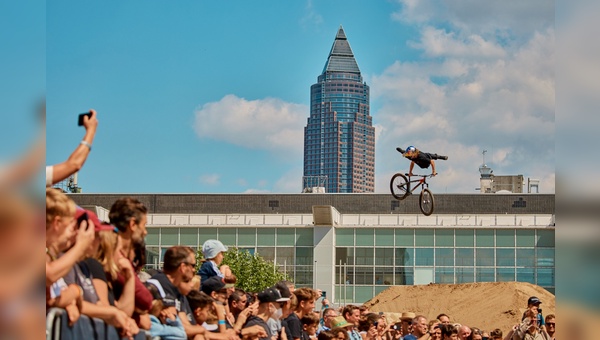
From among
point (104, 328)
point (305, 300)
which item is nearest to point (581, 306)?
point (104, 328)

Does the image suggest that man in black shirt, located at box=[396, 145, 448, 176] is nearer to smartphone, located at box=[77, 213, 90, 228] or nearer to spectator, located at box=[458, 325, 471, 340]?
spectator, located at box=[458, 325, 471, 340]

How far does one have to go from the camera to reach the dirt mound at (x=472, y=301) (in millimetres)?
50781

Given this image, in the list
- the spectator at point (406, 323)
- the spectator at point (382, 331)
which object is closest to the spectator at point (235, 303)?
the spectator at point (382, 331)

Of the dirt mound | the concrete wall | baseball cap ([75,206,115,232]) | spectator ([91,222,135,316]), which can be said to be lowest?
the dirt mound

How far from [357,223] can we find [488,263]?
10.2 meters

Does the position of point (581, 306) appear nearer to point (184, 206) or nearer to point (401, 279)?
point (401, 279)

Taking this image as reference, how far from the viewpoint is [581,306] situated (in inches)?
158

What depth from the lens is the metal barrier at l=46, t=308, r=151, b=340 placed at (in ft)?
15.6

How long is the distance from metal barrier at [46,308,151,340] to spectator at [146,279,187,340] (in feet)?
3.63

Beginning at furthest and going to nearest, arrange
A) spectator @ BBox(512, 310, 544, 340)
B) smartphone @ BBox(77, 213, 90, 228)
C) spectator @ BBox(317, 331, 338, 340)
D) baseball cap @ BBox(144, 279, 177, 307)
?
spectator @ BBox(512, 310, 544, 340) → spectator @ BBox(317, 331, 338, 340) → baseball cap @ BBox(144, 279, 177, 307) → smartphone @ BBox(77, 213, 90, 228)

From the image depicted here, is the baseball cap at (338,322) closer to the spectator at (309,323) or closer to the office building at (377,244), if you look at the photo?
the spectator at (309,323)

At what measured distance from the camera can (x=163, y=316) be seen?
706 centimetres

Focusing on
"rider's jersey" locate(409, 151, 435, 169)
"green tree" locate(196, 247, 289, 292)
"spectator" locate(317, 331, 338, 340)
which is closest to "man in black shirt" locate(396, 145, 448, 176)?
"rider's jersey" locate(409, 151, 435, 169)

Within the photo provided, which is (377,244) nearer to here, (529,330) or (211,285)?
(529,330)
